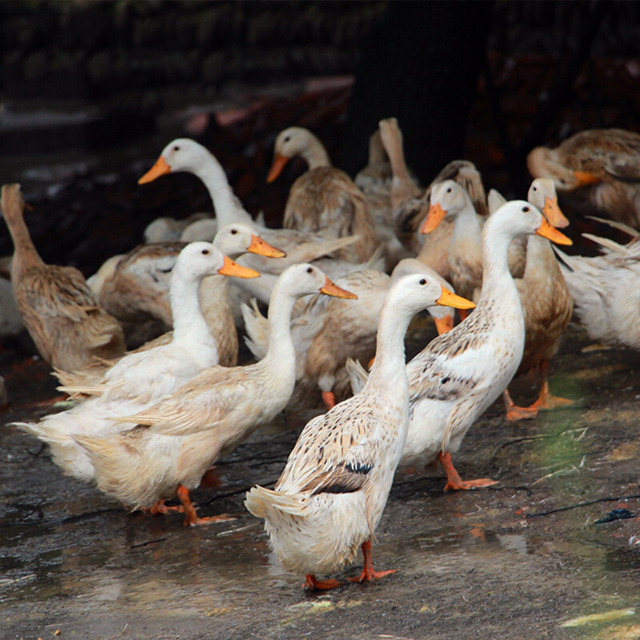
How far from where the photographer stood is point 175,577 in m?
4.01

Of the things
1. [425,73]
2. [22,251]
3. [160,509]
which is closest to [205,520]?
[160,509]

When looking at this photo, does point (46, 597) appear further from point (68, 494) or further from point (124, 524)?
point (68, 494)

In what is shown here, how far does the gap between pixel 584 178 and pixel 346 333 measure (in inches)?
Answer: 132

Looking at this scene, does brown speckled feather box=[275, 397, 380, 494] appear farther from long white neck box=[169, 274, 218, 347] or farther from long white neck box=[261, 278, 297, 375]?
long white neck box=[169, 274, 218, 347]

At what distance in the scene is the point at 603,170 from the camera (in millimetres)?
8164

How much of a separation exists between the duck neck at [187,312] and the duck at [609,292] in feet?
8.18

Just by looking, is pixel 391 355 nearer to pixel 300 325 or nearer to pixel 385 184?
pixel 300 325

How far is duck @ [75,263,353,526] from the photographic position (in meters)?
4.72

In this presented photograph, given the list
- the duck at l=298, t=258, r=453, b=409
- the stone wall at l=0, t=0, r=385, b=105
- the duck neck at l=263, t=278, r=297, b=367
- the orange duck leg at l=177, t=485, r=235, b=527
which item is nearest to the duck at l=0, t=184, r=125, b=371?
the duck at l=298, t=258, r=453, b=409

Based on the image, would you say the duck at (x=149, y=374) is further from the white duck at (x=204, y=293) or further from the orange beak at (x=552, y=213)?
the orange beak at (x=552, y=213)

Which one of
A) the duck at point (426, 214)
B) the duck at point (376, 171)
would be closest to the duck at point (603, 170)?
the duck at point (426, 214)

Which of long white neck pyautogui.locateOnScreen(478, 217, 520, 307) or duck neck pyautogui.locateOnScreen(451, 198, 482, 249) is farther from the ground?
long white neck pyautogui.locateOnScreen(478, 217, 520, 307)

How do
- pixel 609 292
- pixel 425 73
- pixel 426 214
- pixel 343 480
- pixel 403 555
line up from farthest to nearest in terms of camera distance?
pixel 425 73
pixel 426 214
pixel 609 292
pixel 403 555
pixel 343 480

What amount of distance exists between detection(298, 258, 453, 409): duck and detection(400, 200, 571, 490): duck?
998 millimetres
